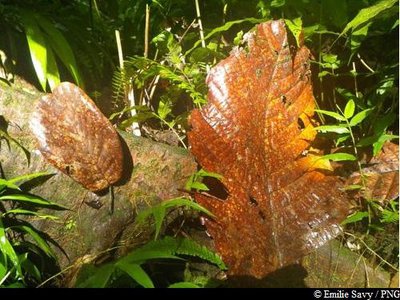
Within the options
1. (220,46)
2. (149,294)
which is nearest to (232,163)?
(149,294)

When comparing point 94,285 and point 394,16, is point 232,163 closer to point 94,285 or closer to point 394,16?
point 94,285

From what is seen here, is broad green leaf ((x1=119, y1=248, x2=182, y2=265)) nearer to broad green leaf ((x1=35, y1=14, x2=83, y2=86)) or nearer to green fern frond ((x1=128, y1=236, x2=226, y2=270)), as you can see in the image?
green fern frond ((x1=128, y1=236, x2=226, y2=270))

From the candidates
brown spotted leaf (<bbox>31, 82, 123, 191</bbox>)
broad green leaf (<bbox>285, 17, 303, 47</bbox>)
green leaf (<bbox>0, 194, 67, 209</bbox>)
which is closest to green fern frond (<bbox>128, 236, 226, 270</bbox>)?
brown spotted leaf (<bbox>31, 82, 123, 191</bbox>)

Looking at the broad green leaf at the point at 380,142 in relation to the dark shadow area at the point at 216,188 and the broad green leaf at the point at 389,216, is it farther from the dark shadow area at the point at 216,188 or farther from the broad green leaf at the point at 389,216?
the dark shadow area at the point at 216,188

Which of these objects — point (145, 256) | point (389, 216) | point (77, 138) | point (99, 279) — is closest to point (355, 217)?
point (389, 216)

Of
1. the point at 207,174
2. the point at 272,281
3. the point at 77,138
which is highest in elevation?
the point at 77,138

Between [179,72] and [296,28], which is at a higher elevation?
[296,28]

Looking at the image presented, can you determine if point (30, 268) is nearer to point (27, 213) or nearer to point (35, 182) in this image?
point (27, 213)
